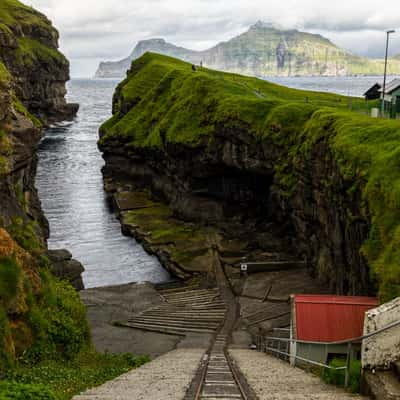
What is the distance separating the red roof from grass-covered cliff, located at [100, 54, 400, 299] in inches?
63.2

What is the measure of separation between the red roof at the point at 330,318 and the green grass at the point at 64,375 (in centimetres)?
1001

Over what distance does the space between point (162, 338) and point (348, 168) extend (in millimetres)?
20370

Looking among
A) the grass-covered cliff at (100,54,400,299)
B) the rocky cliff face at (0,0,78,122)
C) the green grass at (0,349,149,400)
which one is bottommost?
the green grass at (0,349,149,400)

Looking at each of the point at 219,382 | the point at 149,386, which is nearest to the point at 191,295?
the point at 219,382

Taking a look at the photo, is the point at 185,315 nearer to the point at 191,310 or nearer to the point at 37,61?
the point at 191,310

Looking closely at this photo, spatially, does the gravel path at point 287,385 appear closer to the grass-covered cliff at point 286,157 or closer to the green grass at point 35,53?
the grass-covered cliff at point 286,157

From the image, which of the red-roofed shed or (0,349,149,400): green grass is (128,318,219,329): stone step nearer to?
(0,349,149,400): green grass

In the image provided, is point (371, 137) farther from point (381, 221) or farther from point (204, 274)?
point (204, 274)

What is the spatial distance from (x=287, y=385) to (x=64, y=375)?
9.72m

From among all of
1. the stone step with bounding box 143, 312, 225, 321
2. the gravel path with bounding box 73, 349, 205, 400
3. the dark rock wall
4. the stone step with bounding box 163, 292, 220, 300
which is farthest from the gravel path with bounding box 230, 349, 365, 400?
the stone step with bounding box 163, 292, 220, 300

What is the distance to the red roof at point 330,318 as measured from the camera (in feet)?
95.3

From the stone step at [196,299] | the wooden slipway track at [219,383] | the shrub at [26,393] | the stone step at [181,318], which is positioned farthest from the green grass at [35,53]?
the shrub at [26,393]

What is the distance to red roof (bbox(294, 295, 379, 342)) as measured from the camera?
29.1m

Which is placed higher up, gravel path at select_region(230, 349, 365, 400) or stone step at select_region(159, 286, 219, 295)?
gravel path at select_region(230, 349, 365, 400)
